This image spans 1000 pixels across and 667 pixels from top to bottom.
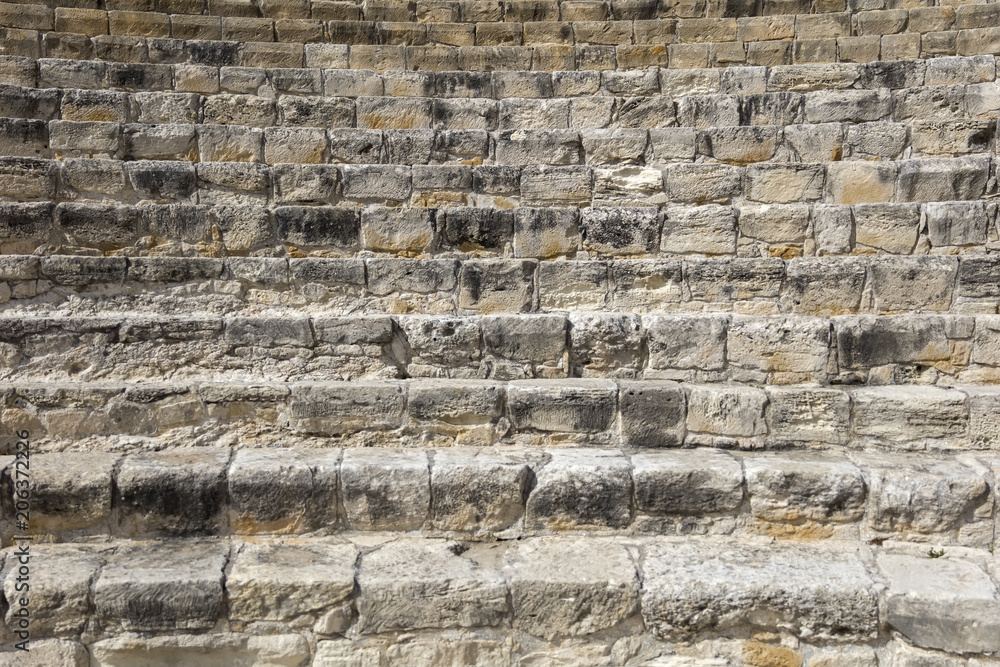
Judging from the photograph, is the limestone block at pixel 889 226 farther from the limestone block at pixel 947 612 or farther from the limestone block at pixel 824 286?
the limestone block at pixel 947 612

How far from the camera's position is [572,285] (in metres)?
3.99

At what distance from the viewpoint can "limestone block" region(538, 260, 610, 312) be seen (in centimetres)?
398

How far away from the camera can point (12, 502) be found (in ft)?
9.82

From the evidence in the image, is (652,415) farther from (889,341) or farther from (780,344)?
(889,341)

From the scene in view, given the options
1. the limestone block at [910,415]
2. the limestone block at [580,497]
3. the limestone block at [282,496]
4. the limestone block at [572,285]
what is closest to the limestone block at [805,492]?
the limestone block at [910,415]

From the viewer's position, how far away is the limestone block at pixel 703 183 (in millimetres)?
4402

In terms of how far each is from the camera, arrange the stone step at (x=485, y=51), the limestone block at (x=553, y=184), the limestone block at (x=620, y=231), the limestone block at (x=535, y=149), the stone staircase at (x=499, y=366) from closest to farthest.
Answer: the stone staircase at (x=499, y=366)
the limestone block at (x=620, y=231)
the limestone block at (x=553, y=184)
the limestone block at (x=535, y=149)
the stone step at (x=485, y=51)

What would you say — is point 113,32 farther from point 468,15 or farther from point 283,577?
point 283,577

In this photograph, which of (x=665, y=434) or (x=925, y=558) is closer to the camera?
(x=925, y=558)

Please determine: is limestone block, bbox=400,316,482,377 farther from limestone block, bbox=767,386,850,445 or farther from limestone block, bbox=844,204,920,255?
limestone block, bbox=844,204,920,255

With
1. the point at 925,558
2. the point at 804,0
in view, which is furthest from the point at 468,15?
the point at 925,558

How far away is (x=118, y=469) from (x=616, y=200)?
3.17m

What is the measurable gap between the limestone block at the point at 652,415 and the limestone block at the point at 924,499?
844mm

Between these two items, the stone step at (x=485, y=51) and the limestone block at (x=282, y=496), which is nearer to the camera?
the limestone block at (x=282, y=496)
